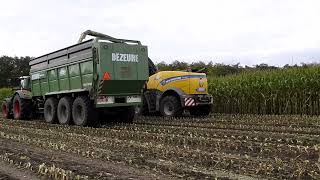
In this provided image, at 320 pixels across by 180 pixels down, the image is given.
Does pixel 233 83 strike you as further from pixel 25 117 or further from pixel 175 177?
pixel 175 177

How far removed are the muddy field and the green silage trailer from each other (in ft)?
6.82

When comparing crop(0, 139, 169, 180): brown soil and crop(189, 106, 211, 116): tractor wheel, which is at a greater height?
crop(189, 106, 211, 116): tractor wheel

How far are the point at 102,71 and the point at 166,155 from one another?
17.7 ft

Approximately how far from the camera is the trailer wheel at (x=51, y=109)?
45.8 ft

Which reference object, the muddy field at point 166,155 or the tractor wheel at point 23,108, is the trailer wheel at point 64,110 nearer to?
the muddy field at point 166,155

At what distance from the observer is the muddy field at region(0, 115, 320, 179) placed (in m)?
5.50

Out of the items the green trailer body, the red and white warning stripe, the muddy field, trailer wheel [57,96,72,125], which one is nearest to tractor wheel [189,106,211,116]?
the red and white warning stripe

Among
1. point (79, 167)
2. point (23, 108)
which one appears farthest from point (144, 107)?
point (79, 167)

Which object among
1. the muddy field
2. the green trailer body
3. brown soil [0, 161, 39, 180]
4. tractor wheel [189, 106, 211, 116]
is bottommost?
brown soil [0, 161, 39, 180]

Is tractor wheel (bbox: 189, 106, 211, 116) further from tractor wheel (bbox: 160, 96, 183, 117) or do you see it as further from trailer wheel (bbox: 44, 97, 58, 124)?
trailer wheel (bbox: 44, 97, 58, 124)

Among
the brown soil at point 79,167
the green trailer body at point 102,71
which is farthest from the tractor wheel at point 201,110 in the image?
the brown soil at point 79,167

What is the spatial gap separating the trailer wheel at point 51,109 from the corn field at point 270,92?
791 centimetres

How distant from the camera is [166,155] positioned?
688 centimetres

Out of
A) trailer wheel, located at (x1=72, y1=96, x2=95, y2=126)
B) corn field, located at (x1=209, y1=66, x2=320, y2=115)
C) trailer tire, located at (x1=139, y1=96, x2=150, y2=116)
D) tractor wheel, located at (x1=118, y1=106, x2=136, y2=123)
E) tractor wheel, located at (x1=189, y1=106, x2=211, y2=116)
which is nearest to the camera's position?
trailer wheel, located at (x1=72, y1=96, x2=95, y2=126)
